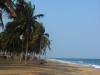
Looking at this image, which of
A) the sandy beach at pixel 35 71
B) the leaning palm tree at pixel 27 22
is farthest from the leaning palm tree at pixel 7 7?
the leaning palm tree at pixel 27 22

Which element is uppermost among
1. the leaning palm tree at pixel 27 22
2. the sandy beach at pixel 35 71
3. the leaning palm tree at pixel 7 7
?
the leaning palm tree at pixel 27 22

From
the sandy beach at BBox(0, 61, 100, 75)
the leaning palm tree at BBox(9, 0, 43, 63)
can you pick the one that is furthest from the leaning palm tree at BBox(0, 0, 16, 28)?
the leaning palm tree at BBox(9, 0, 43, 63)

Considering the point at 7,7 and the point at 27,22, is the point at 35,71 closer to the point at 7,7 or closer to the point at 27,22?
the point at 7,7

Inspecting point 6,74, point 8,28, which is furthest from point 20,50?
point 6,74

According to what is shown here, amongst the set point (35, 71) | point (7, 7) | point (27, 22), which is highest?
point (27, 22)

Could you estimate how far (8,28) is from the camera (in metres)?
56.7

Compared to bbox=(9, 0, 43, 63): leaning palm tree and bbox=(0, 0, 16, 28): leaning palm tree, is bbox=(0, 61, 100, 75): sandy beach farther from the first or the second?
bbox=(9, 0, 43, 63): leaning palm tree

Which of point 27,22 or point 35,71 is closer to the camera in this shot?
point 35,71

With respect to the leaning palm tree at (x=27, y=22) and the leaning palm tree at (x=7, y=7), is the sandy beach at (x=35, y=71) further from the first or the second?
the leaning palm tree at (x=27, y=22)

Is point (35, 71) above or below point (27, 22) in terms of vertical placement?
below

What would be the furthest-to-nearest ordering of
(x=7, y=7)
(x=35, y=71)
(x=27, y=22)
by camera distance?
(x=27, y=22) → (x=35, y=71) → (x=7, y=7)

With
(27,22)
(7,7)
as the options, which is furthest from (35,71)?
(27,22)

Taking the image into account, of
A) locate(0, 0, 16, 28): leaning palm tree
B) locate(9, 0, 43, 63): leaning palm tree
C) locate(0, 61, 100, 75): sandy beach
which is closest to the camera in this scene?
locate(0, 0, 16, 28): leaning palm tree

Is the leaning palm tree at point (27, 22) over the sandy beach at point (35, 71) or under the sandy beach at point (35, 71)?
over
